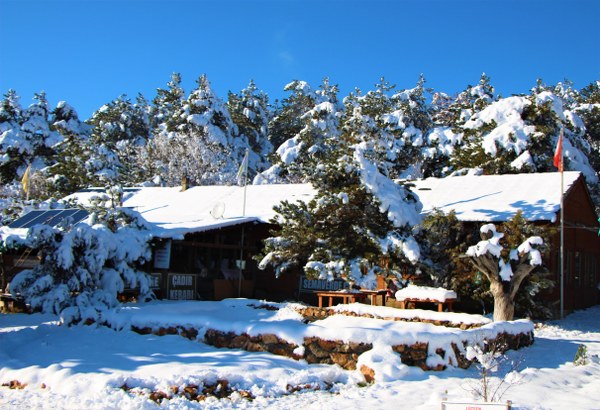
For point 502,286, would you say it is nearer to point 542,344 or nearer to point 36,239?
point 542,344

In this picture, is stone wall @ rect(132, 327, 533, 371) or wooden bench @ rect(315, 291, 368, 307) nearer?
stone wall @ rect(132, 327, 533, 371)

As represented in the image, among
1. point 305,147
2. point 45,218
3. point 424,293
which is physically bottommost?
point 424,293

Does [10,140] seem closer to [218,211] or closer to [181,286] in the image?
[218,211]

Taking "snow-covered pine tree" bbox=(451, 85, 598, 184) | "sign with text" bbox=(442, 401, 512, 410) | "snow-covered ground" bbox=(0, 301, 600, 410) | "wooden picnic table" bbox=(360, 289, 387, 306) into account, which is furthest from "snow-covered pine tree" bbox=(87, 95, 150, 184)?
"sign with text" bbox=(442, 401, 512, 410)

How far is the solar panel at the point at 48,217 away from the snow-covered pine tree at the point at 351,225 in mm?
5785

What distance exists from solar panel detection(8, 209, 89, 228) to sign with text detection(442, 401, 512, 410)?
14.4 meters

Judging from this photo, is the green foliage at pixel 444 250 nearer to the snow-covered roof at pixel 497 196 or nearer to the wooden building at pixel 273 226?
the snow-covered roof at pixel 497 196

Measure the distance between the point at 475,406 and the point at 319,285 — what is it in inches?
627

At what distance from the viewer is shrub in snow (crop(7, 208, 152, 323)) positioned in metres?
12.4

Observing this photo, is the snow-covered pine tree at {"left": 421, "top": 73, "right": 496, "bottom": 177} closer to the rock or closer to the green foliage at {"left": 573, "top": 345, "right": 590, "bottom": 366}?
the green foliage at {"left": 573, "top": 345, "right": 590, "bottom": 366}

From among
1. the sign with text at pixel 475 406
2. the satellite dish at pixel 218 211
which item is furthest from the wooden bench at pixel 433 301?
the sign with text at pixel 475 406

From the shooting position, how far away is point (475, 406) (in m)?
5.43

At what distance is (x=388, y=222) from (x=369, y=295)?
220 cm

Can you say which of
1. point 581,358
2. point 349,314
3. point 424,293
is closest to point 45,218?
point 349,314
